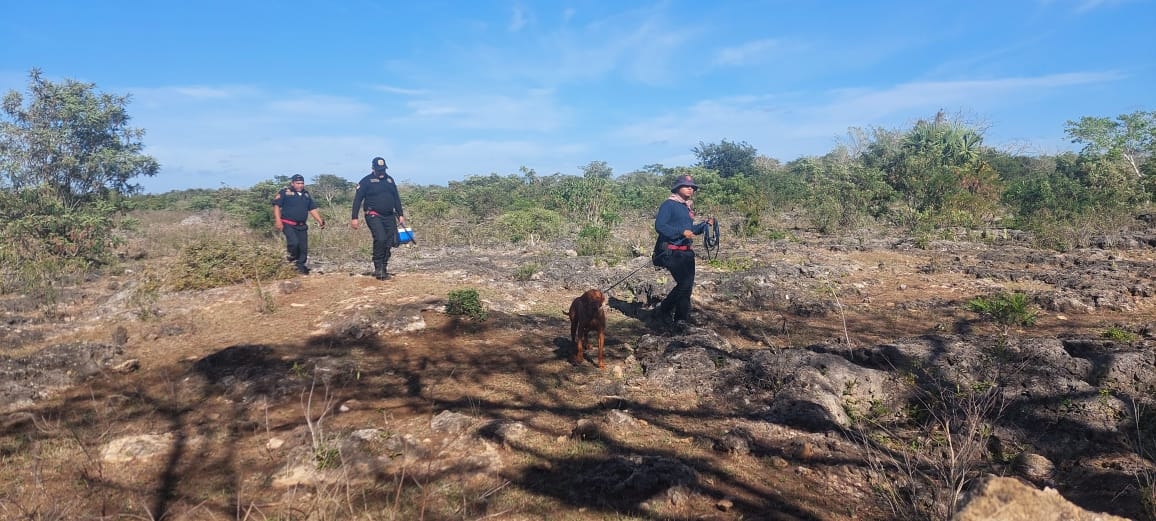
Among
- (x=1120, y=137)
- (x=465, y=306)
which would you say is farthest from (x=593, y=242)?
(x=1120, y=137)

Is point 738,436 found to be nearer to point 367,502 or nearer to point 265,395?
point 367,502

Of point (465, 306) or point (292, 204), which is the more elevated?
point (292, 204)

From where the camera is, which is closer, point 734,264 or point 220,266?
point 220,266

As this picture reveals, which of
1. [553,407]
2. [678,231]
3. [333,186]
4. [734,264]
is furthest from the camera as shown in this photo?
[333,186]

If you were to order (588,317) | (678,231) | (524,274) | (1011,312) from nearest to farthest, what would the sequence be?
(588,317), (1011,312), (678,231), (524,274)

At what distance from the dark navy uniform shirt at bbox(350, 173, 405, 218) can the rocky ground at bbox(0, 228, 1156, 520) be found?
107 centimetres

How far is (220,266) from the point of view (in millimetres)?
8125

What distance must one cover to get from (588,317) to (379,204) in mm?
4005

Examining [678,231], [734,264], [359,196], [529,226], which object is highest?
[359,196]

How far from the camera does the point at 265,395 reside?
4.23 m

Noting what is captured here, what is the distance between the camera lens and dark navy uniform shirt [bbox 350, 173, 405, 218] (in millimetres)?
7703

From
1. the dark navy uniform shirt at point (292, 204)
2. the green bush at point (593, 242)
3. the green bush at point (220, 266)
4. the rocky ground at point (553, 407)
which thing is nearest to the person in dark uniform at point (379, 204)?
the rocky ground at point (553, 407)

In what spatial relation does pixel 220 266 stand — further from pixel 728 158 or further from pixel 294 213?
pixel 728 158

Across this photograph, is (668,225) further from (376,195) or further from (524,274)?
(376,195)
